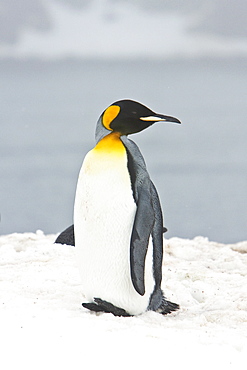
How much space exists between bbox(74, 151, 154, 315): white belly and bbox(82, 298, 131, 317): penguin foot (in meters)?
0.02

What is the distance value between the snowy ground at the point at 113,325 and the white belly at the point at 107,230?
16 centimetres

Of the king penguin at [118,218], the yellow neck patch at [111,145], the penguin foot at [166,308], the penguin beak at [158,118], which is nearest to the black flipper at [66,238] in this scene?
the penguin foot at [166,308]

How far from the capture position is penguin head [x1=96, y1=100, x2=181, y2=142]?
11.7 feet

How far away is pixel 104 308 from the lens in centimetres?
367

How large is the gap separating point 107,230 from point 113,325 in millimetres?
553

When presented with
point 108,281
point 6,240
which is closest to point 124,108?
point 108,281

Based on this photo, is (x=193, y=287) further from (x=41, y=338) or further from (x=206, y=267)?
(x=41, y=338)

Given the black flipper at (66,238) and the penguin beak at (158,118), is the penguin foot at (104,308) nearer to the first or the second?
the penguin beak at (158,118)

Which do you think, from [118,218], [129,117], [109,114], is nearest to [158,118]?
[129,117]

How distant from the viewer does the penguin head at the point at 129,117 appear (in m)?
3.56

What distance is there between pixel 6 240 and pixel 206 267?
2585 millimetres

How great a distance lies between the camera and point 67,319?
341 centimetres

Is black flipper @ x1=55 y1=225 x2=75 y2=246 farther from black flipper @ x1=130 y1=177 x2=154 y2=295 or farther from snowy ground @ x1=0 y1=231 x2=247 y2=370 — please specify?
black flipper @ x1=130 y1=177 x2=154 y2=295

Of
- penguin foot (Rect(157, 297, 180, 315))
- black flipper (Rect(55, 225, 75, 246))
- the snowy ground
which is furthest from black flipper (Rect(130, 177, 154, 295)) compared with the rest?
black flipper (Rect(55, 225, 75, 246))
